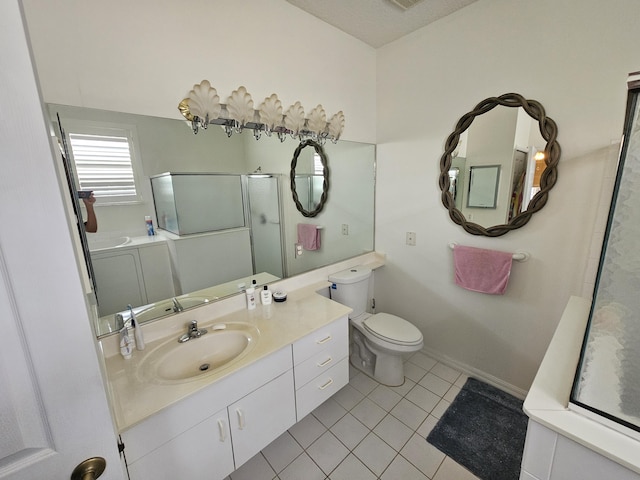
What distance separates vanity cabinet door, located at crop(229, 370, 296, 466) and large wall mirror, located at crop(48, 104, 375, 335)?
607 millimetres

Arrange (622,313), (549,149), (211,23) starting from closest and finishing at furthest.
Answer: (622,313), (211,23), (549,149)

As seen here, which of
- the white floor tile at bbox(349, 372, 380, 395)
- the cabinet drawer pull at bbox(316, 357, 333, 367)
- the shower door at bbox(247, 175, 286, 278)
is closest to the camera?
the cabinet drawer pull at bbox(316, 357, 333, 367)

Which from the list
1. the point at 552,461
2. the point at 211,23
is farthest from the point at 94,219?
A: the point at 552,461

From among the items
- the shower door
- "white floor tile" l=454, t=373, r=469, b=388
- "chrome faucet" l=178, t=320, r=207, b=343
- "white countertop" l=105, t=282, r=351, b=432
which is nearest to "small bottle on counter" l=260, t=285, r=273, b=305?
"white countertop" l=105, t=282, r=351, b=432

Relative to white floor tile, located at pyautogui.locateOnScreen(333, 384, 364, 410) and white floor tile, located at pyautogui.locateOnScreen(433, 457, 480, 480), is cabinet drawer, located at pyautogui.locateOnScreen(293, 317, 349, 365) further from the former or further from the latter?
white floor tile, located at pyautogui.locateOnScreen(433, 457, 480, 480)

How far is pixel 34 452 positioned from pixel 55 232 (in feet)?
1.44

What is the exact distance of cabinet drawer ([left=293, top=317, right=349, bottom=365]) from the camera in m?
1.42

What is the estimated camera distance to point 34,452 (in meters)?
0.52

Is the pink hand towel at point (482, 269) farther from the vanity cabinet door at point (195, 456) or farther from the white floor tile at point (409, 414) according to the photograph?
the vanity cabinet door at point (195, 456)

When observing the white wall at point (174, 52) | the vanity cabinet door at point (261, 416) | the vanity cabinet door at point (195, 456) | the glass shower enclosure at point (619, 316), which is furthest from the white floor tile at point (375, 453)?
the white wall at point (174, 52)

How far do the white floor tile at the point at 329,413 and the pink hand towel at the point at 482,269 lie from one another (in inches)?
49.5

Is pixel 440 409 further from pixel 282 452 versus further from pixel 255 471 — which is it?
pixel 255 471

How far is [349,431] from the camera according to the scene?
1674mm

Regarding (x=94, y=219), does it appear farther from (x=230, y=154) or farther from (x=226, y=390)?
(x=226, y=390)
